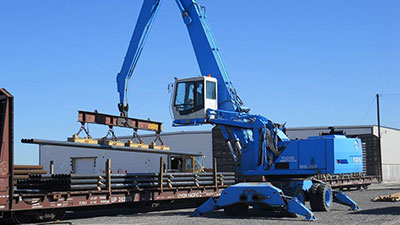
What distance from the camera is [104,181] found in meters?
17.0

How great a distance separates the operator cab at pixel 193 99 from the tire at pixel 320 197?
451cm

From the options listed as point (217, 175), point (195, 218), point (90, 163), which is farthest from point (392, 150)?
point (195, 218)

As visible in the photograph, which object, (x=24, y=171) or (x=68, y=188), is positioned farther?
(x=24, y=171)

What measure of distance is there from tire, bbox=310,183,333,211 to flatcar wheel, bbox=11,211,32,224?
28.6 feet

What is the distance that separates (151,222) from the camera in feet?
50.2

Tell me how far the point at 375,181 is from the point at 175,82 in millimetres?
22696

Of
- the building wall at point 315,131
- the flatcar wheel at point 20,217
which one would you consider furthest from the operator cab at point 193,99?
the building wall at point 315,131

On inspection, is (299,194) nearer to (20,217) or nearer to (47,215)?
(47,215)

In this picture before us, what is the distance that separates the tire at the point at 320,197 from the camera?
18078mm

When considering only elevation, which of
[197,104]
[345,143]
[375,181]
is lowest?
[375,181]

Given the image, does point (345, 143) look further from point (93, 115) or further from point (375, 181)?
point (375, 181)

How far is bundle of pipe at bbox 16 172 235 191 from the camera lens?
52.6ft

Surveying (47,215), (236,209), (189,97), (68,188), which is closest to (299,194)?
(236,209)

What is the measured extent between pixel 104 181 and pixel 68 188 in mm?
1426
